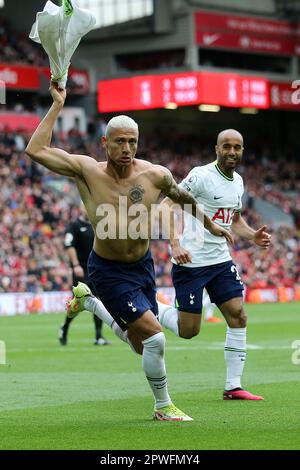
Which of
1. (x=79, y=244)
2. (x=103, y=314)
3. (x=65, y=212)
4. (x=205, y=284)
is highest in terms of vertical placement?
(x=65, y=212)

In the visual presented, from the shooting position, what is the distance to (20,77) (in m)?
45.3

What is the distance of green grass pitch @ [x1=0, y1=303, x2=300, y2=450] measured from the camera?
8.13 metres

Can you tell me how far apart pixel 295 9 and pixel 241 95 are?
8984 millimetres

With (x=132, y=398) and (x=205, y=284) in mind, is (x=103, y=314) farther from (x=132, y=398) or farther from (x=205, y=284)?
(x=205, y=284)

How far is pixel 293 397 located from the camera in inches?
433

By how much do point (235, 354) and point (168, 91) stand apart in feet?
111

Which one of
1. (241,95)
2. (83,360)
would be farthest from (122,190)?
(241,95)

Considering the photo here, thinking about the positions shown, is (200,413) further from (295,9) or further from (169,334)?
(295,9)

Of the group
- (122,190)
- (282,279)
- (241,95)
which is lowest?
(282,279)

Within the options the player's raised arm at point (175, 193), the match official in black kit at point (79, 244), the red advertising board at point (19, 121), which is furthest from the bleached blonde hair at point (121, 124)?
the red advertising board at point (19, 121)

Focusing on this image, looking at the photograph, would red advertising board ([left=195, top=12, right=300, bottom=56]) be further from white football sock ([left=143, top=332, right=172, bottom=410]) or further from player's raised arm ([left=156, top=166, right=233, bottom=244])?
white football sock ([left=143, top=332, right=172, bottom=410])

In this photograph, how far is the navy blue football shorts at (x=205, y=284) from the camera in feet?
37.5

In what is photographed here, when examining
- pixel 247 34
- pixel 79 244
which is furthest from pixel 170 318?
pixel 247 34

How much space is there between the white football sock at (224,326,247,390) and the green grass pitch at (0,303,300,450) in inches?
12.0
